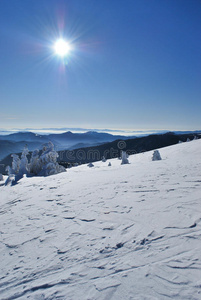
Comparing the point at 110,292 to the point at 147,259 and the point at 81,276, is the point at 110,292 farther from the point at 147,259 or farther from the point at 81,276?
the point at 147,259

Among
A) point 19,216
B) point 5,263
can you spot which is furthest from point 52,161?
point 5,263

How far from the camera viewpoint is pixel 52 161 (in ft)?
63.8

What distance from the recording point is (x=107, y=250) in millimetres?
2674

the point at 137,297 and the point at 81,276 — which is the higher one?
the point at 137,297

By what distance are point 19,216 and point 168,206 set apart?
435 cm

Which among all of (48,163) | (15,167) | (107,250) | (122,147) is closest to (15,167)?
(15,167)

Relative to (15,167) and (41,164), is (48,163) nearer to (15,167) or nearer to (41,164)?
(41,164)

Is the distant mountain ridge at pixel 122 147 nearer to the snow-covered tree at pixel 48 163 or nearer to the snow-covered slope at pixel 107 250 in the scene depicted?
the snow-covered tree at pixel 48 163

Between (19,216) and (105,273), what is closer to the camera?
(105,273)

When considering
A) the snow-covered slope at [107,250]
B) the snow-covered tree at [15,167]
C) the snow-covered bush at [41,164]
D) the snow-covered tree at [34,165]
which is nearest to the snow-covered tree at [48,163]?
the snow-covered bush at [41,164]

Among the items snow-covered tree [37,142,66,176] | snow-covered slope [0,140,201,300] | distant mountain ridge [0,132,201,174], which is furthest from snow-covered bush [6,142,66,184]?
distant mountain ridge [0,132,201,174]

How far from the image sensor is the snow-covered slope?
1927mm

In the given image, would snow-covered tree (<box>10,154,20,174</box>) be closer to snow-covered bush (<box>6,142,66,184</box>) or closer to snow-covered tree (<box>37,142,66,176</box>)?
snow-covered bush (<box>6,142,66,184</box>)

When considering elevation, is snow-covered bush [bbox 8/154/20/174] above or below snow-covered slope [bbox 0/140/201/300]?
below
